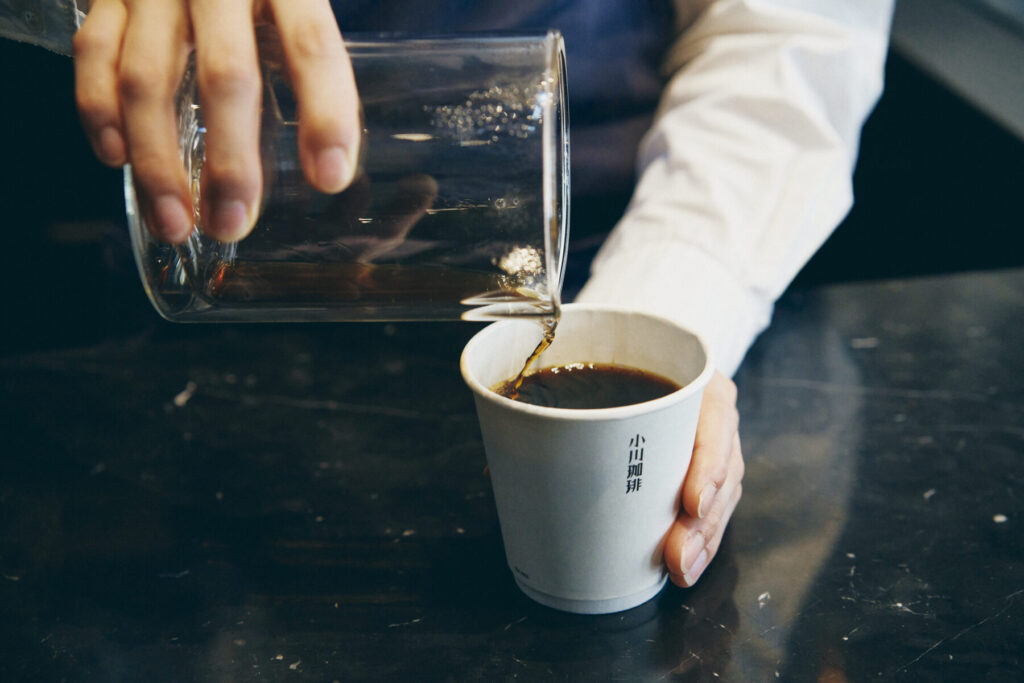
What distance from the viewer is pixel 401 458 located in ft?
2.86

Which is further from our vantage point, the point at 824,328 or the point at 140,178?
the point at 824,328

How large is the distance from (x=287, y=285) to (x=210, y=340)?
0.64 meters

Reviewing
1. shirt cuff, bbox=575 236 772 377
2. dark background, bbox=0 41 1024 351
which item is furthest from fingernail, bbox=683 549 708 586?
dark background, bbox=0 41 1024 351

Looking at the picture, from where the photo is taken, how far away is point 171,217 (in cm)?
49

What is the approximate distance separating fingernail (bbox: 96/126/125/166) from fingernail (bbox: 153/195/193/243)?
0.16 feet

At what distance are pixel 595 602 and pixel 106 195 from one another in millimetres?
982

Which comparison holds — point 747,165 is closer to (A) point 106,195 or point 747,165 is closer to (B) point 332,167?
(B) point 332,167

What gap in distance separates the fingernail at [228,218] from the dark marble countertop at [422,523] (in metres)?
0.32

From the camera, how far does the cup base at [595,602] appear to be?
0.65m

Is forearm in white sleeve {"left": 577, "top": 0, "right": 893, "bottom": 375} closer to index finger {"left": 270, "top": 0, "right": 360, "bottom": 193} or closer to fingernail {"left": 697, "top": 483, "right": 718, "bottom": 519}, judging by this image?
fingernail {"left": 697, "top": 483, "right": 718, "bottom": 519}

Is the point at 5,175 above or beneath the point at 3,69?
beneath

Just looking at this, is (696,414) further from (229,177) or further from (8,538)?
(8,538)

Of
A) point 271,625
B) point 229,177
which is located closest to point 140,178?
point 229,177

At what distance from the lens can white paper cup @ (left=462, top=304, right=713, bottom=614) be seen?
58 centimetres
